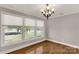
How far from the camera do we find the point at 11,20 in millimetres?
3021

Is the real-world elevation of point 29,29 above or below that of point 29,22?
below

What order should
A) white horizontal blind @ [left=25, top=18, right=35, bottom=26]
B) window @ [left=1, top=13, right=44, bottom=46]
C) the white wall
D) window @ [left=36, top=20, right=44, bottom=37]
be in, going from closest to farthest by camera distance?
window @ [left=1, top=13, right=44, bottom=46]
the white wall
white horizontal blind @ [left=25, top=18, right=35, bottom=26]
window @ [left=36, top=20, right=44, bottom=37]

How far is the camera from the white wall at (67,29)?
3360 millimetres

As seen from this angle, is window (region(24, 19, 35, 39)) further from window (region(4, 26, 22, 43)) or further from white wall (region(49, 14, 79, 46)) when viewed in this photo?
white wall (region(49, 14, 79, 46))

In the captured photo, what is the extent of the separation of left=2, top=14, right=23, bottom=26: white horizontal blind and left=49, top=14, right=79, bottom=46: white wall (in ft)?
5.43

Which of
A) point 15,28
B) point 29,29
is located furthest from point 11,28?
point 29,29

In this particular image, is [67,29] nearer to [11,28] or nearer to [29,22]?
[29,22]

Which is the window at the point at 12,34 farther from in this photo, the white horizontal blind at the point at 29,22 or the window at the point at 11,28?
the white horizontal blind at the point at 29,22

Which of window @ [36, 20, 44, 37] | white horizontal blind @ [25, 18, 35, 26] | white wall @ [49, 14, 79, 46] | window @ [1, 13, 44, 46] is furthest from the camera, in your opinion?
window @ [36, 20, 44, 37]

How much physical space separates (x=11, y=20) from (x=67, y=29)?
2322 mm

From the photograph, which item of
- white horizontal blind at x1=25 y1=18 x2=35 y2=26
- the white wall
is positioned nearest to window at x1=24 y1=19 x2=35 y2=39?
white horizontal blind at x1=25 y1=18 x2=35 y2=26

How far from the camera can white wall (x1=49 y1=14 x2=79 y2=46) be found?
3360mm

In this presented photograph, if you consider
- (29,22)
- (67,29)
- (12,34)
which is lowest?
(12,34)
